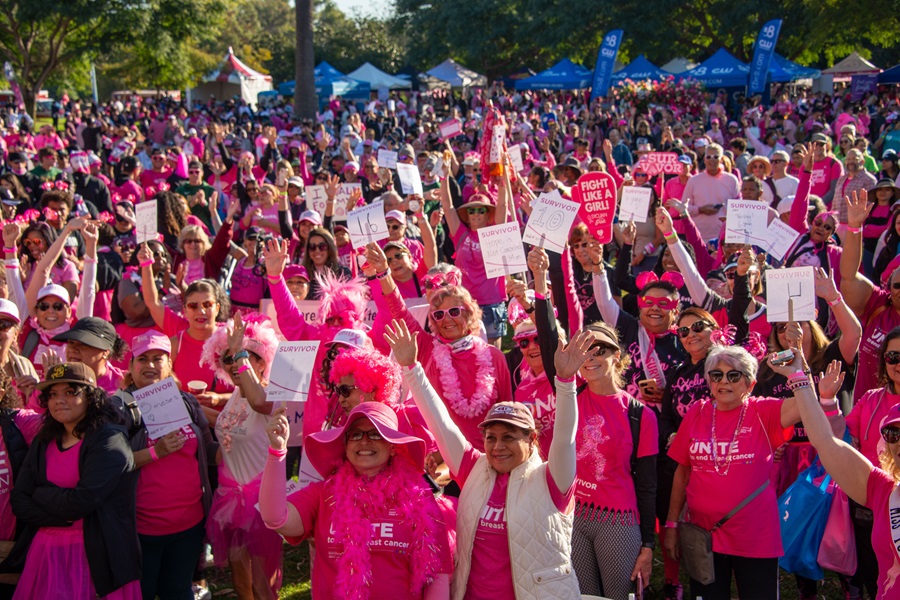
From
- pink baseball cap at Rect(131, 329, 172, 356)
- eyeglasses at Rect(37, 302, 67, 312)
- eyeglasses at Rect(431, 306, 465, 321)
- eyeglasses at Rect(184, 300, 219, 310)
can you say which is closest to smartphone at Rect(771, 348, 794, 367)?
eyeglasses at Rect(431, 306, 465, 321)

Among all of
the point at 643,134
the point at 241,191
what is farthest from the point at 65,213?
the point at 643,134

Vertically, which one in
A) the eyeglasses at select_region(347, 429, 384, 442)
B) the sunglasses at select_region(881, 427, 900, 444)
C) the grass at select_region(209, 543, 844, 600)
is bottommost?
Answer: the grass at select_region(209, 543, 844, 600)

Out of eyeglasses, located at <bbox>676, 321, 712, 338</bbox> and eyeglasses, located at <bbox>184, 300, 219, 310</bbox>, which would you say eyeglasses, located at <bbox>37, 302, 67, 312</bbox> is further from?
eyeglasses, located at <bbox>676, 321, 712, 338</bbox>

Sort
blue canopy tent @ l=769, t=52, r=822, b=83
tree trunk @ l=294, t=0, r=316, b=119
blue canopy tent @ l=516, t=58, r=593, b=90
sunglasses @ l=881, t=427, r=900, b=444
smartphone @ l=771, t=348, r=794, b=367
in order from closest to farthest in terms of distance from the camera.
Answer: sunglasses @ l=881, t=427, r=900, b=444, smartphone @ l=771, t=348, r=794, b=367, tree trunk @ l=294, t=0, r=316, b=119, blue canopy tent @ l=769, t=52, r=822, b=83, blue canopy tent @ l=516, t=58, r=593, b=90

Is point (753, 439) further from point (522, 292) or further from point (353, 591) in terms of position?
point (353, 591)

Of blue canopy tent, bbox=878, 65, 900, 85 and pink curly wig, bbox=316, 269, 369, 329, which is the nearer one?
pink curly wig, bbox=316, 269, 369, 329

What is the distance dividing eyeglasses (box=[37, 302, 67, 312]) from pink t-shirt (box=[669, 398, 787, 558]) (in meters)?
3.93

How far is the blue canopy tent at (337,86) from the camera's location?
38.1 m

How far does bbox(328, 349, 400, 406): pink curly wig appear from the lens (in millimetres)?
3906

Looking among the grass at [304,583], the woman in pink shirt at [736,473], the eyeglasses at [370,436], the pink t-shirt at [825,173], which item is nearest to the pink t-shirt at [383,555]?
the eyeglasses at [370,436]

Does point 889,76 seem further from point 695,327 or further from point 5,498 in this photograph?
point 5,498

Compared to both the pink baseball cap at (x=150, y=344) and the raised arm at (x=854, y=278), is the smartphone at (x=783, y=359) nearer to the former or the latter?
the raised arm at (x=854, y=278)

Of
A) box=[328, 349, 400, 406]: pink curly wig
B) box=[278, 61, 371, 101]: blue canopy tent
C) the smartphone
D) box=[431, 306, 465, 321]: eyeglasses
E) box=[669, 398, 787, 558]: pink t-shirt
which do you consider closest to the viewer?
the smartphone

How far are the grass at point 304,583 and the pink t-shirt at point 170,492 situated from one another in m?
1.09
